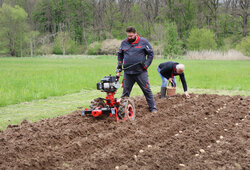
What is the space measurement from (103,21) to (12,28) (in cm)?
1989

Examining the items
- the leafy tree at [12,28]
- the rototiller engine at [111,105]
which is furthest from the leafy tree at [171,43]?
the rototiller engine at [111,105]

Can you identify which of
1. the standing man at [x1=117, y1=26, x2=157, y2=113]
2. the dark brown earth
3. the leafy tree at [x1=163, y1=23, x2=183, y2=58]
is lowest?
the dark brown earth

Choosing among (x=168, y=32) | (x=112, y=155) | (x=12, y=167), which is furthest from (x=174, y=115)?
(x=168, y=32)

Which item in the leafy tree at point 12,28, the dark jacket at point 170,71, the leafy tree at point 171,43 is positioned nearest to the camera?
the dark jacket at point 170,71

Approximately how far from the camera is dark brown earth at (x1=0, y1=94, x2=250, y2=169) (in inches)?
160

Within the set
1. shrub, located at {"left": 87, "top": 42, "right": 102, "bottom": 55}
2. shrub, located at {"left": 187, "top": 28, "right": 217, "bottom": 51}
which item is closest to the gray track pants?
shrub, located at {"left": 187, "top": 28, "right": 217, "bottom": 51}

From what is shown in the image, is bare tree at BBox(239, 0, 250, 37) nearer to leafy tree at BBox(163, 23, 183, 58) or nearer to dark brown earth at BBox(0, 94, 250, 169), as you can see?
leafy tree at BBox(163, 23, 183, 58)

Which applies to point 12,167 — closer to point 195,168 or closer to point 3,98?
point 195,168

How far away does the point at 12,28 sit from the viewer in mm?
63406

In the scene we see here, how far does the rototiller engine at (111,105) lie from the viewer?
618cm

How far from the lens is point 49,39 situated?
68.4 meters

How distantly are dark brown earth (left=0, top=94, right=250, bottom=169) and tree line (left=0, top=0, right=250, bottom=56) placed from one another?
49239mm

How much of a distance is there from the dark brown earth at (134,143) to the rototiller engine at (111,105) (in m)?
0.23

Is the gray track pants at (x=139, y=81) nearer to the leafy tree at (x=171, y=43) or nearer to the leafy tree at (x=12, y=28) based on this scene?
the leafy tree at (x=171, y=43)
